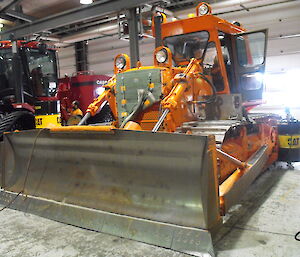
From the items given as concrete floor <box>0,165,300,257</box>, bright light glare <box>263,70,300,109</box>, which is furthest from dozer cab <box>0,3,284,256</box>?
bright light glare <box>263,70,300,109</box>

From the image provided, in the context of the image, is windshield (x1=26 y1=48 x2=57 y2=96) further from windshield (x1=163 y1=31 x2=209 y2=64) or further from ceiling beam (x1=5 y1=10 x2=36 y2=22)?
windshield (x1=163 y1=31 x2=209 y2=64)

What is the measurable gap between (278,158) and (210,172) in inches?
143

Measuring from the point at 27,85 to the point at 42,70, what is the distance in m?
0.63

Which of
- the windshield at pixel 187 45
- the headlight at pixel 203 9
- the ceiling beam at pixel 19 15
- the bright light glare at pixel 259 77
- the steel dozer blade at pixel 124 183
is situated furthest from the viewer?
the ceiling beam at pixel 19 15

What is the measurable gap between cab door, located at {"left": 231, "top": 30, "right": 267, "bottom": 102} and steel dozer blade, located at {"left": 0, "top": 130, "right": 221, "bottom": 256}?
2.94 m

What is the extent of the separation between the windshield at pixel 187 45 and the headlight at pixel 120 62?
82 centimetres

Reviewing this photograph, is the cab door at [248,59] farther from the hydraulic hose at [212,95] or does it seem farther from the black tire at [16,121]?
the black tire at [16,121]

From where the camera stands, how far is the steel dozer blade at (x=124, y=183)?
259cm

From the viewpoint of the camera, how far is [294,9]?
28.3ft

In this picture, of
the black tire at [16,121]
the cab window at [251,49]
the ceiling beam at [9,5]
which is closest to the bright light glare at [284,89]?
the cab window at [251,49]

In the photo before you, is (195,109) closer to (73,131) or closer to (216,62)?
(216,62)

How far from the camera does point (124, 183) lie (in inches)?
119

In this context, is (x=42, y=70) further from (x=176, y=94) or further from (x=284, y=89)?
(x=284, y=89)

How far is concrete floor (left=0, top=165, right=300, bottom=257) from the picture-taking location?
2650mm
